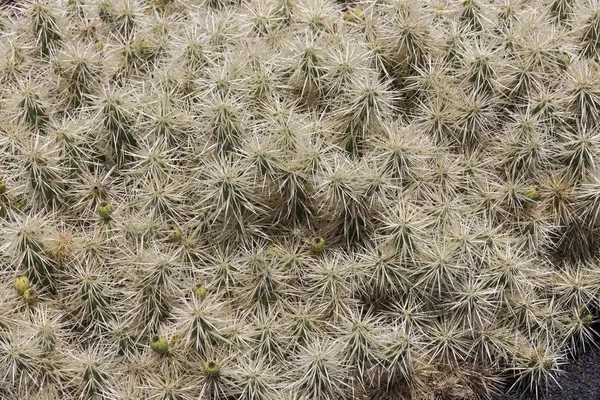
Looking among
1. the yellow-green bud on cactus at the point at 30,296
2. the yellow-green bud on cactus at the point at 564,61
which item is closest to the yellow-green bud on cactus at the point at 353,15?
the yellow-green bud on cactus at the point at 564,61

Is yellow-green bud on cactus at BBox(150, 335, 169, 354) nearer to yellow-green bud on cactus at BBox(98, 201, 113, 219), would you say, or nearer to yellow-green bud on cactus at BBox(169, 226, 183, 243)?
yellow-green bud on cactus at BBox(169, 226, 183, 243)

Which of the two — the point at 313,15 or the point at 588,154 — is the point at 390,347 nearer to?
the point at 588,154

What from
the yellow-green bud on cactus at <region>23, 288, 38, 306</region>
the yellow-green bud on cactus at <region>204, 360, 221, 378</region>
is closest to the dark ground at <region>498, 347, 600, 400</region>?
the yellow-green bud on cactus at <region>204, 360, 221, 378</region>

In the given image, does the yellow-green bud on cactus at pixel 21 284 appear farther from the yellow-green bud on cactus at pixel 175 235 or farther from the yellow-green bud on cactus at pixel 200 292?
the yellow-green bud on cactus at pixel 200 292

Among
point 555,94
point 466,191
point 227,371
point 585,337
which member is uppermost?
point 555,94

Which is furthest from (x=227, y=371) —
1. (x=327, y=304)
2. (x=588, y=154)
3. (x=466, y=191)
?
(x=588, y=154)

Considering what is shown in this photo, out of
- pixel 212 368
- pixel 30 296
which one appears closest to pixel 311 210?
pixel 212 368
